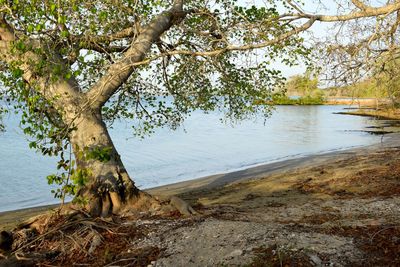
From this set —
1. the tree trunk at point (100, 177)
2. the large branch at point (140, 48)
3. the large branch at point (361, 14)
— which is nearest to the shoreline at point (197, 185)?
the tree trunk at point (100, 177)

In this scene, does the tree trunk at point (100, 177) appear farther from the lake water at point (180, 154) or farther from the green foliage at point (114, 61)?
the lake water at point (180, 154)

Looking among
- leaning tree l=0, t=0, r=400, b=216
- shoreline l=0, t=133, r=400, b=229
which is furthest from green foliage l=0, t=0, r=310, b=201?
shoreline l=0, t=133, r=400, b=229

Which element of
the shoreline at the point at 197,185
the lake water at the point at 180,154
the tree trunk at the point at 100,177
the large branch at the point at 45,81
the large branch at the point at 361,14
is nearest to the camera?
the large branch at the point at 361,14

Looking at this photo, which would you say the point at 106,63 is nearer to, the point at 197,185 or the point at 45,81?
the point at 45,81

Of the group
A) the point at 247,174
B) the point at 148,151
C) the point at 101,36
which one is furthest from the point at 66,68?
the point at 148,151

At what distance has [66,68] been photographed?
27.8 ft

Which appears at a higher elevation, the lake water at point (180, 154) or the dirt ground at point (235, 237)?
the dirt ground at point (235, 237)

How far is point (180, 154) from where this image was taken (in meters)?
30.9

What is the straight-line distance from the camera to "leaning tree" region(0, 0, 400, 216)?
745 centimetres

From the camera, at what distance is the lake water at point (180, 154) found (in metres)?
21.5

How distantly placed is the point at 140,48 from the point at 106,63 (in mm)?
1033

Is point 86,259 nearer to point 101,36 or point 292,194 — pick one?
point 101,36

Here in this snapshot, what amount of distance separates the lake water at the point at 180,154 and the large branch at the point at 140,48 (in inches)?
230

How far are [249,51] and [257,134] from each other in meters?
37.0
